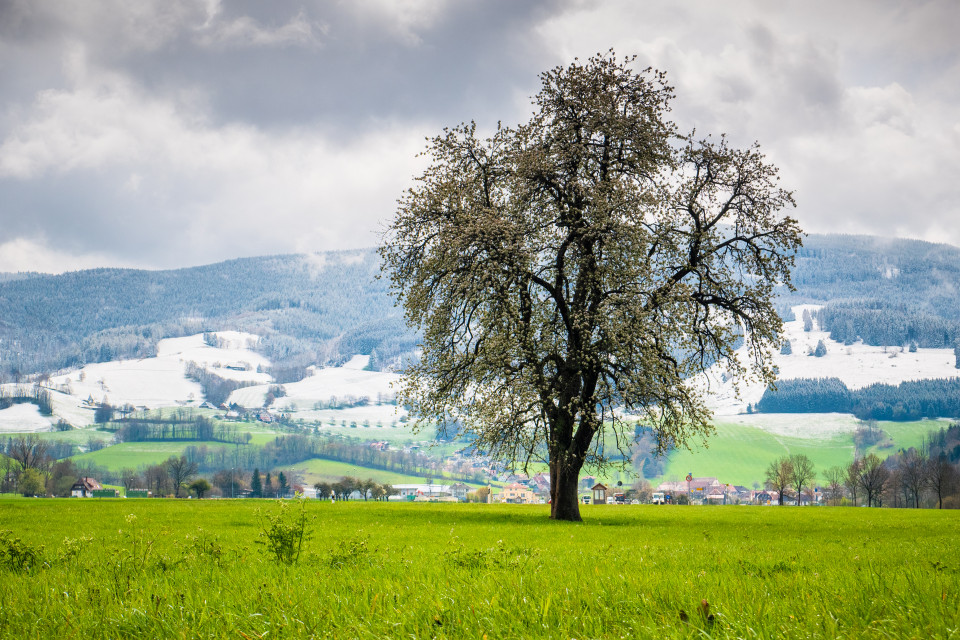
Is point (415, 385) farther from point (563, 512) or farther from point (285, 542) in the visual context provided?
point (285, 542)

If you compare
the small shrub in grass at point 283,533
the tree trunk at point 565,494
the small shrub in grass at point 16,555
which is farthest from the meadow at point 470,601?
the tree trunk at point 565,494

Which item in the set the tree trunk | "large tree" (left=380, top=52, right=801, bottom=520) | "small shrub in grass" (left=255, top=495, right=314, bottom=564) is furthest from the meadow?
the tree trunk

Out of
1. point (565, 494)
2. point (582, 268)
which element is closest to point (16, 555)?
point (582, 268)

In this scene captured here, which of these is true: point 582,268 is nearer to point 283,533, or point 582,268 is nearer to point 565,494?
point 565,494

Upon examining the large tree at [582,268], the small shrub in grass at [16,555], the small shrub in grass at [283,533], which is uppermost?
the large tree at [582,268]

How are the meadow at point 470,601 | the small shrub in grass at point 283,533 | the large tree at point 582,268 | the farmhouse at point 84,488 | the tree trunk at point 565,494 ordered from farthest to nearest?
the farmhouse at point 84,488, the tree trunk at point 565,494, the large tree at point 582,268, the small shrub in grass at point 283,533, the meadow at point 470,601

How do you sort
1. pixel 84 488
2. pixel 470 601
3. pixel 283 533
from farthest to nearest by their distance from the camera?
pixel 84 488, pixel 283 533, pixel 470 601

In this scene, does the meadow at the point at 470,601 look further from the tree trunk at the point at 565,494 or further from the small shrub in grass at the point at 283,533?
the tree trunk at the point at 565,494

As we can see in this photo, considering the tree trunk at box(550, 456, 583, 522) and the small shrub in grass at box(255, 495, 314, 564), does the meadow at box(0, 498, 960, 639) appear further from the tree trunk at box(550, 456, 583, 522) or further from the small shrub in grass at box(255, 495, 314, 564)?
the tree trunk at box(550, 456, 583, 522)

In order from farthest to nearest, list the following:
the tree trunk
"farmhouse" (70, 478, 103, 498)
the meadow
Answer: "farmhouse" (70, 478, 103, 498) → the tree trunk → the meadow

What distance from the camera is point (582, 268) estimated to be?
30.5 meters

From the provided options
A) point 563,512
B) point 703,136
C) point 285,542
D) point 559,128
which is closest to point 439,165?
point 559,128

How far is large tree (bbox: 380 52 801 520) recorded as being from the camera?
2858 centimetres

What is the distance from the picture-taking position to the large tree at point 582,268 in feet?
Answer: 93.8
